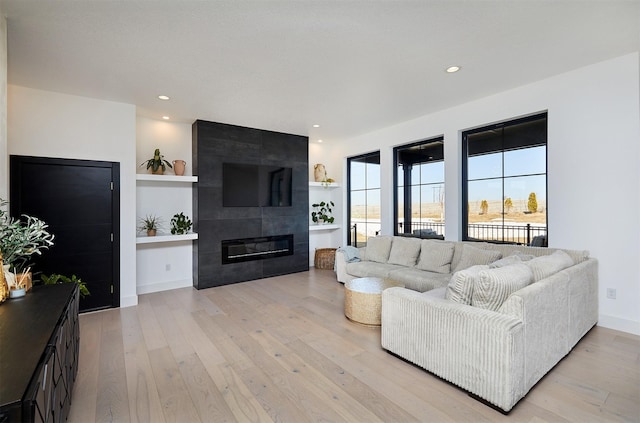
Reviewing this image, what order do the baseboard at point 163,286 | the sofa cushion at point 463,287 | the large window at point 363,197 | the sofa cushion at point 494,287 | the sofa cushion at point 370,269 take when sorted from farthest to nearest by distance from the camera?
the large window at point 363,197 < the baseboard at point 163,286 < the sofa cushion at point 370,269 < the sofa cushion at point 463,287 < the sofa cushion at point 494,287

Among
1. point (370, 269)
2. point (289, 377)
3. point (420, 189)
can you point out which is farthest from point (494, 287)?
point (420, 189)

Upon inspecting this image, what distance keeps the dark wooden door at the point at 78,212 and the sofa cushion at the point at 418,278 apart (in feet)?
12.5

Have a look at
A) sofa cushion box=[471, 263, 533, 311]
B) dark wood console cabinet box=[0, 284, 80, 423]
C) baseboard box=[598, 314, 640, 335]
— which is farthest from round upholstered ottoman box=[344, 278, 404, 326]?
dark wood console cabinet box=[0, 284, 80, 423]

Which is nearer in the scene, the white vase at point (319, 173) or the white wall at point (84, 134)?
the white wall at point (84, 134)

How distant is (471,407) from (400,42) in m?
2.88

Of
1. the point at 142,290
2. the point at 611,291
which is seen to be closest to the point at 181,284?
the point at 142,290

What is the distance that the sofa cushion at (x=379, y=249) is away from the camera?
187 inches

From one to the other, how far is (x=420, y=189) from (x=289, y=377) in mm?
3796

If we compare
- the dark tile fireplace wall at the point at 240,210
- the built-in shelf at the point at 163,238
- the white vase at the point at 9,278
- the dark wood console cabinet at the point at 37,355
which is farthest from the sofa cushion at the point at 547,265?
the built-in shelf at the point at 163,238

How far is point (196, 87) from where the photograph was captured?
139 inches

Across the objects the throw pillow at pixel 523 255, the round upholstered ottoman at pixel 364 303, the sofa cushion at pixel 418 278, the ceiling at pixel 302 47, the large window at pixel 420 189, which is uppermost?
the ceiling at pixel 302 47

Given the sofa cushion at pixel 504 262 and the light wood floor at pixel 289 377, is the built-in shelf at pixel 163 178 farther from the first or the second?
the sofa cushion at pixel 504 262

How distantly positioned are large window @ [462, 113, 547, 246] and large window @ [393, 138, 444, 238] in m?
0.46

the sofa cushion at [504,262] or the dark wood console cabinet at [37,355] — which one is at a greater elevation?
the sofa cushion at [504,262]
